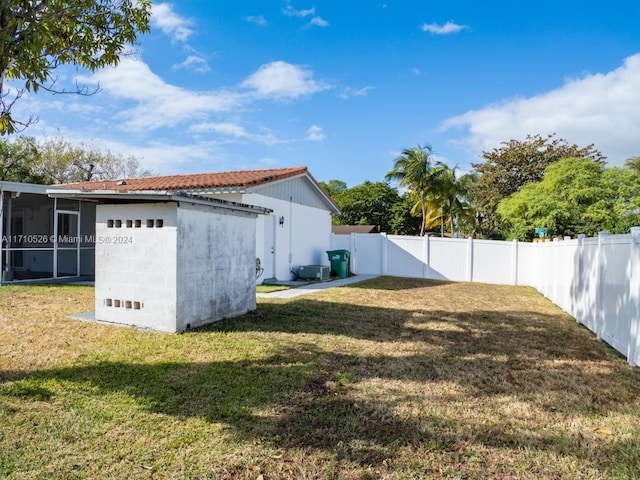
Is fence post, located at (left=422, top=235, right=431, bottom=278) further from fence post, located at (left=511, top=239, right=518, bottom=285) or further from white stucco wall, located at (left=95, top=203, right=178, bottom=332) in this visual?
white stucco wall, located at (left=95, top=203, right=178, bottom=332)

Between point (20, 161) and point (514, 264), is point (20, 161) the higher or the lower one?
the higher one

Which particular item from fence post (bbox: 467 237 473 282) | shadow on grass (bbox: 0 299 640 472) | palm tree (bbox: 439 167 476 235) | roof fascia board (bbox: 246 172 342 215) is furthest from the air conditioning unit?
palm tree (bbox: 439 167 476 235)

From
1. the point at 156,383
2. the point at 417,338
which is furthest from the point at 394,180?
the point at 156,383

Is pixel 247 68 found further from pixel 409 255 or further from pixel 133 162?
pixel 133 162

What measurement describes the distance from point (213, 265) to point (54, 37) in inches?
161

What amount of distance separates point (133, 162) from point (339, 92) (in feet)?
85.4

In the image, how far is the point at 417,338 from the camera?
263 inches

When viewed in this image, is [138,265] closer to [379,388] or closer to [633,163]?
[379,388]

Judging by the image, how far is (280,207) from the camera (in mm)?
14281

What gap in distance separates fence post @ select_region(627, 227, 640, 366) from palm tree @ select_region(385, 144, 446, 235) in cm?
2452

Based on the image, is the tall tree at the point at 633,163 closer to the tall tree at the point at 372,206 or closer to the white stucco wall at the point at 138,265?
the tall tree at the point at 372,206

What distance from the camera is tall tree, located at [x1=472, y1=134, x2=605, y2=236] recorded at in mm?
33625

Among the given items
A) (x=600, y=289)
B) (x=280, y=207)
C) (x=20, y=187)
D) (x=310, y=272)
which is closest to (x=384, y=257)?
(x=310, y=272)

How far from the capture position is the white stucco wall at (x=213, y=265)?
6469 mm
